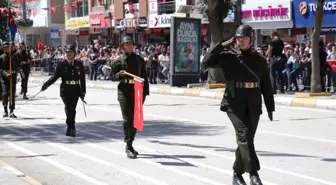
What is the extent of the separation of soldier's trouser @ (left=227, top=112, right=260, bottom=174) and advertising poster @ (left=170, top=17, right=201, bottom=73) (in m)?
19.5

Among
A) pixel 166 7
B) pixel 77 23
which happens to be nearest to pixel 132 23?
pixel 166 7

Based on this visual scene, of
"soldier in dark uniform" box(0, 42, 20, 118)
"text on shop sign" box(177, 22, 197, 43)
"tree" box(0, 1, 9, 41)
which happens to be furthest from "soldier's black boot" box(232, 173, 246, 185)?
"tree" box(0, 1, 9, 41)

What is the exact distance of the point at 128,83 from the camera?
10.4 meters

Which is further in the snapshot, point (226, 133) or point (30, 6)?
point (30, 6)

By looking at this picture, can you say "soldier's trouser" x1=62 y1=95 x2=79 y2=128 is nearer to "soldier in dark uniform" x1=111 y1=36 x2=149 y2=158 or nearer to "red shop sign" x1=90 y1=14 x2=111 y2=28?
"soldier in dark uniform" x1=111 y1=36 x2=149 y2=158

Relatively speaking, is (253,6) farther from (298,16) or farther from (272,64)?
(272,64)

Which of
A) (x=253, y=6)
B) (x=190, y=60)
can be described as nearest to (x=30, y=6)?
(x=253, y=6)

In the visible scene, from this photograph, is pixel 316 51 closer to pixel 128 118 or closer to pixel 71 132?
pixel 71 132

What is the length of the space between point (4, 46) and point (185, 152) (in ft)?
27.2

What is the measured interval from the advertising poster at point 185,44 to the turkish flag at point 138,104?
16784 mm

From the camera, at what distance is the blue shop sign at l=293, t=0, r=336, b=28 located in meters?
30.2

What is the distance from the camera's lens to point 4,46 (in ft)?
56.9

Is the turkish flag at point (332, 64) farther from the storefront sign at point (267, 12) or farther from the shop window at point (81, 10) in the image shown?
the shop window at point (81, 10)

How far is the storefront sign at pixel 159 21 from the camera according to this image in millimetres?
41059
